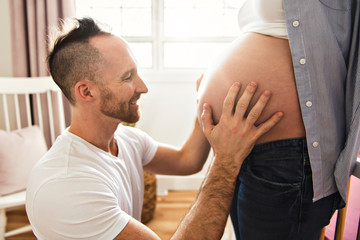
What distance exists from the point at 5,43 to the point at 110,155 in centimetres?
180

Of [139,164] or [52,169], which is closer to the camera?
[52,169]

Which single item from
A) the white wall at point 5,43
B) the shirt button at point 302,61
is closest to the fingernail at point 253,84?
the shirt button at point 302,61

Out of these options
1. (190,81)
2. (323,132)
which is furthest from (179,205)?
(323,132)

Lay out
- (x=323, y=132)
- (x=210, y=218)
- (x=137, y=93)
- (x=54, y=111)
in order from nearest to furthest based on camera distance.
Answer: (x=323, y=132), (x=210, y=218), (x=137, y=93), (x=54, y=111)

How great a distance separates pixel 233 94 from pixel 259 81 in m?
0.07

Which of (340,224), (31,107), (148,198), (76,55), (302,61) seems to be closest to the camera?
(302,61)

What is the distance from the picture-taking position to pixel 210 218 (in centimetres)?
75

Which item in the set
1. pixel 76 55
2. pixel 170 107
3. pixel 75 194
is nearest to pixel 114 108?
pixel 76 55

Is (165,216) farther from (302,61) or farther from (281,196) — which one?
(302,61)

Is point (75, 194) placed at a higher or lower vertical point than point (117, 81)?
lower

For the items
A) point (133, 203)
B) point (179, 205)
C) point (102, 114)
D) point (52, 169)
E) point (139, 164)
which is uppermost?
point (102, 114)

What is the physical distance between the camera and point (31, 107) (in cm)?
212

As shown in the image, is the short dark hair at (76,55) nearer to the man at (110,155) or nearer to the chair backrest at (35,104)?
the man at (110,155)

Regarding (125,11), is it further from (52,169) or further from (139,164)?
(52,169)
